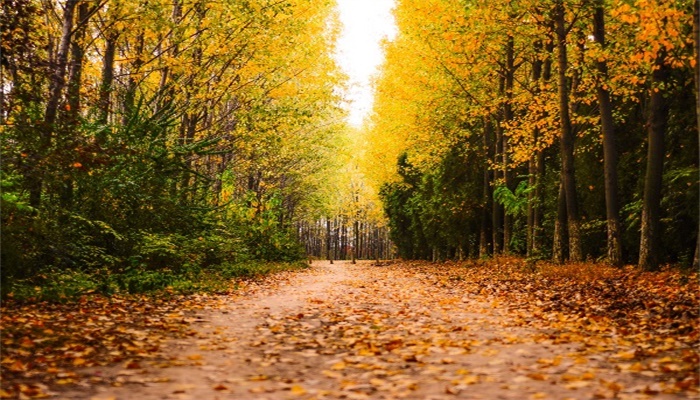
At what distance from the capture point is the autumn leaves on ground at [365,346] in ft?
16.6

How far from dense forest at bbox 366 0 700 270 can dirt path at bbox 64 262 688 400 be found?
4706 mm

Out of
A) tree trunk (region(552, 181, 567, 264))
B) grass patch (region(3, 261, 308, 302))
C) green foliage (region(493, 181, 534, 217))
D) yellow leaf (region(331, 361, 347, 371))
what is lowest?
yellow leaf (region(331, 361, 347, 371))

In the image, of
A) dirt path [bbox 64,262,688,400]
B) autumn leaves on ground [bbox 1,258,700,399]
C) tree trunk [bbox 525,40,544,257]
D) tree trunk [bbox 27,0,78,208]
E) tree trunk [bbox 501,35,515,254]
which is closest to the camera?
dirt path [bbox 64,262,688,400]

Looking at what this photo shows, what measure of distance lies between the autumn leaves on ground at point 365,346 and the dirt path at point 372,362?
0.8 inches

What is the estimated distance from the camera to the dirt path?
4.94 m

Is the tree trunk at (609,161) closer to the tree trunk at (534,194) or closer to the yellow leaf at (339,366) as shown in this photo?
the tree trunk at (534,194)

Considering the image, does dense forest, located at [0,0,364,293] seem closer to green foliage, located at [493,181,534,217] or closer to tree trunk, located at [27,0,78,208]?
tree trunk, located at [27,0,78,208]

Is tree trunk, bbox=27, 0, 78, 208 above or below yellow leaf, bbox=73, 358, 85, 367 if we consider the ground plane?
above

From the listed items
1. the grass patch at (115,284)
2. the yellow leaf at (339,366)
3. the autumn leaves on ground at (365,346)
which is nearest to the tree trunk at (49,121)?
the grass patch at (115,284)

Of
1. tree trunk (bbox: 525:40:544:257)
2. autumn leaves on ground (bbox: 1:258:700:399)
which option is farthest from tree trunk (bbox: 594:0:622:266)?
tree trunk (bbox: 525:40:544:257)

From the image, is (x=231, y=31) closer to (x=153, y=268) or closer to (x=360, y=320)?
(x=153, y=268)

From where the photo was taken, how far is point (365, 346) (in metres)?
6.97

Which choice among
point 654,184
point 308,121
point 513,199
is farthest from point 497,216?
point 654,184

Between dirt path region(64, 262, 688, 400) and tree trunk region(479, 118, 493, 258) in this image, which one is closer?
dirt path region(64, 262, 688, 400)
